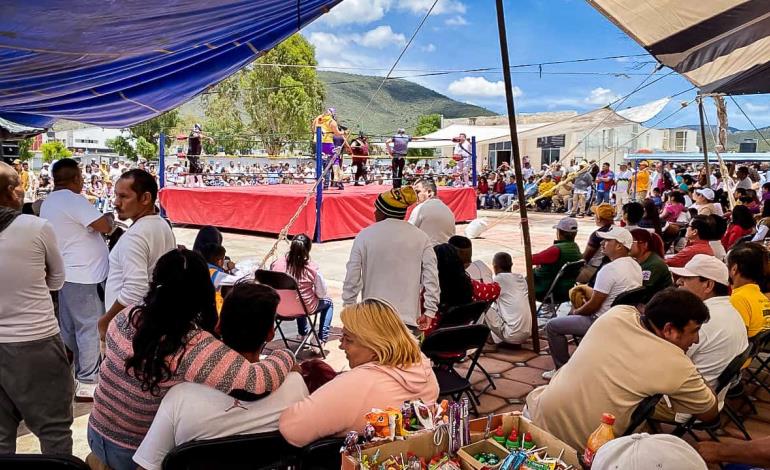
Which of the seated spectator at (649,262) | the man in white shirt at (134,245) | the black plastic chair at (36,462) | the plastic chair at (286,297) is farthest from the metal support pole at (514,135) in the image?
the black plastic chair at (36,462)

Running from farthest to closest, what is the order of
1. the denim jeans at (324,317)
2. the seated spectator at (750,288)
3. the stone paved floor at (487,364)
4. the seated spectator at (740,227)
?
1. the seated spectator at (740,227)
2. the denim jeans at (324,317)
3. the stone paved floor at (487,364)
4. the seated spectator at (750,288)

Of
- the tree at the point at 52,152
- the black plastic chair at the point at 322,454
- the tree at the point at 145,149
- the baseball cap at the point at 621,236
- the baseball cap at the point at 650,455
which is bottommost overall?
the black plastic chair at the point at 322,454

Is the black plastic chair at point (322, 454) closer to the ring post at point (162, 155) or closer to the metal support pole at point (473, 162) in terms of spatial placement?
the ring post at point (162, 155)

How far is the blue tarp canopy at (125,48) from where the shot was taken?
10.1 ft

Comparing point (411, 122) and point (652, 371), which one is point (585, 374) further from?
point (411, 122)

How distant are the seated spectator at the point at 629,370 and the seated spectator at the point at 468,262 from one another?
6.94 feet

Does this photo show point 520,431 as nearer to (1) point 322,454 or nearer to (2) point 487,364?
A: (1) point 322,454

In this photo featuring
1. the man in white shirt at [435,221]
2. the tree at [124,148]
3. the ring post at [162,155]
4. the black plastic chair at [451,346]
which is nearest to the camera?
the black plastic chair at [451,346]

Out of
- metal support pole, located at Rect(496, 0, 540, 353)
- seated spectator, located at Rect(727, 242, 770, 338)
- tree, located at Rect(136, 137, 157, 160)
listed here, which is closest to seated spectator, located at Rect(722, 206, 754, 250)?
metal support pole, located at Rect(496, 0, 540, 353)

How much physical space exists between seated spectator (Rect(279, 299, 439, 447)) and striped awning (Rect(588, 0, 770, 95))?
12.7ft

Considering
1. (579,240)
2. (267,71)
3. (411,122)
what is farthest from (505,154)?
(411,122)

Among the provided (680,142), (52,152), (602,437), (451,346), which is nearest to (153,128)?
(52,152)

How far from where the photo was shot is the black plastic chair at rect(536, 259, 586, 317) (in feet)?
16.7

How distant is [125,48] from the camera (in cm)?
388
